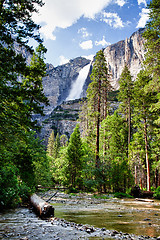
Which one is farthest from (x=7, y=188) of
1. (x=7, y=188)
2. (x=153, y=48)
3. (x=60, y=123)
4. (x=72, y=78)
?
(x=72, y=78)

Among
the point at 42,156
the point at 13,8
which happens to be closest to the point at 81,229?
the point at 13,8

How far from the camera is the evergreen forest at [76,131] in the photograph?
6.59m

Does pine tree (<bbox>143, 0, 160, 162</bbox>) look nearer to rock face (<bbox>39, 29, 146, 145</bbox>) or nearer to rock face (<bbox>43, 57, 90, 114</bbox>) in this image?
rock face (<bbox>39, 29, 146, 145</bbox>)

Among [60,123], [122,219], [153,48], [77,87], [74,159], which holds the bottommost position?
[122,219]

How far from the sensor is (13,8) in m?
6.82

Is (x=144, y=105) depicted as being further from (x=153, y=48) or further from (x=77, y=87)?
(x=77, y=87)

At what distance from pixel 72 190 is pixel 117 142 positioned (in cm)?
993

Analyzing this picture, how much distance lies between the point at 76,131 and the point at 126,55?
119882 mm

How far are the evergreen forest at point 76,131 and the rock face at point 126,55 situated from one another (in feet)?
317

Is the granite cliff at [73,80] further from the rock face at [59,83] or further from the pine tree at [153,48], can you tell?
the pine tree at [153,48]

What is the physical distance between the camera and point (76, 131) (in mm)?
27297

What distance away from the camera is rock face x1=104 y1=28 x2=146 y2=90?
11662cm

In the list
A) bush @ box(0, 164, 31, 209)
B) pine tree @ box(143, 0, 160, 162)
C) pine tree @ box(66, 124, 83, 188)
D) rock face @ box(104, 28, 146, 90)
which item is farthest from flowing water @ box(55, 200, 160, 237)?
rock face @ box(104, 28, 146, 90)

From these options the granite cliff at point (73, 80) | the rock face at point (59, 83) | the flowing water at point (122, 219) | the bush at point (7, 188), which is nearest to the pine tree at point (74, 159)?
the bush at point (7, 188)
